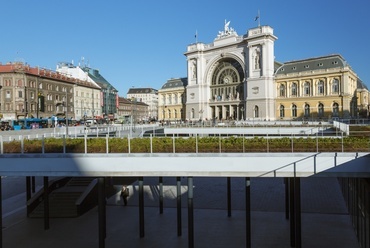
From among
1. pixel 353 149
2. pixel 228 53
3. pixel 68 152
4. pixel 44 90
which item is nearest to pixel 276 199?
pixel 353 149

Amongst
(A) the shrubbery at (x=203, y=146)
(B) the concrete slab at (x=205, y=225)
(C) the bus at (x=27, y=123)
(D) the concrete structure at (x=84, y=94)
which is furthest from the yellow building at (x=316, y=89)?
(A) the shrubbery at (x=203, y=146)

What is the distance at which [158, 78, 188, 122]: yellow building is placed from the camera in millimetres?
109562

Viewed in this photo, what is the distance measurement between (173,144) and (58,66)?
114793 mm

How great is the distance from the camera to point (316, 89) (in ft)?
254

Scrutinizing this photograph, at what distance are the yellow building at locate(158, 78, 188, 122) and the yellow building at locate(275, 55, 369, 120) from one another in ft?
116

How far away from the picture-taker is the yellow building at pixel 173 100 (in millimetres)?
109562

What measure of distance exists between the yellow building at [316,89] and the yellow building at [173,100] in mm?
35471

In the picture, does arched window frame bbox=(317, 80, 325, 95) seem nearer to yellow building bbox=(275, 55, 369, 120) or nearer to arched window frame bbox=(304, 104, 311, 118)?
yellow building bbox=(275, 55, 369, 120)

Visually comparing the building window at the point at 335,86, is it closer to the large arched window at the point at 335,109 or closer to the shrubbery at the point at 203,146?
the large arched window at the point at 335,109

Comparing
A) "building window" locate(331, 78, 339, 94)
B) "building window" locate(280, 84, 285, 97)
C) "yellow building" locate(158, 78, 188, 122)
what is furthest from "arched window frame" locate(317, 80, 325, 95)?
"yellow building" locate(158, 78, 188, 122)

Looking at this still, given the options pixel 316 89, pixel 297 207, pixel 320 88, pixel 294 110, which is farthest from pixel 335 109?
pixel 297 207

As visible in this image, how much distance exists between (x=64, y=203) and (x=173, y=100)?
3544 inches

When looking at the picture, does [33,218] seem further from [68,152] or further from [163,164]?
[163,164]

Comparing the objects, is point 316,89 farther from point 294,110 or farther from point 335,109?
point 294,110
